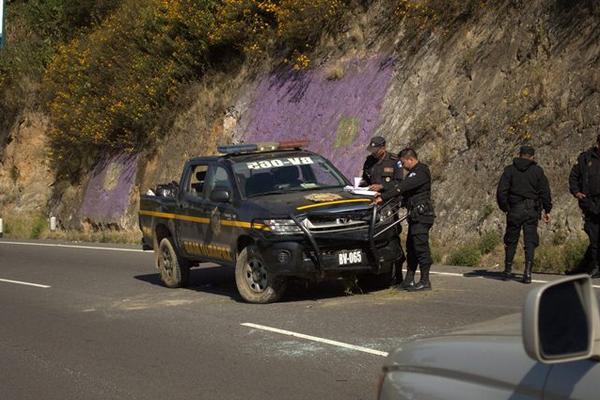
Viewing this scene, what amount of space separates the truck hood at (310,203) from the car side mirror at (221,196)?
282 mm

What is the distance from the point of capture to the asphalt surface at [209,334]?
7.27m

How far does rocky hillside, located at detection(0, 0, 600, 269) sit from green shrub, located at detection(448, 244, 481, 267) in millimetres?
26

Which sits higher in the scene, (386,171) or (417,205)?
(386,171)

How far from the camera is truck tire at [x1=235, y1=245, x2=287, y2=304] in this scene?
424 inches

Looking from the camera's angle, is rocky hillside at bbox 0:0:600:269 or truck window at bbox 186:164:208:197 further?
rocky hillside at bbox 0:0:600:269

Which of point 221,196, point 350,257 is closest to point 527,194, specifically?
point 350,257

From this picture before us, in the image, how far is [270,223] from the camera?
10586 mm

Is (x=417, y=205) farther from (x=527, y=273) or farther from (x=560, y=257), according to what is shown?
(x=560, y=257)

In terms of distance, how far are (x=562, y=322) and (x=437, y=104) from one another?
1569cm

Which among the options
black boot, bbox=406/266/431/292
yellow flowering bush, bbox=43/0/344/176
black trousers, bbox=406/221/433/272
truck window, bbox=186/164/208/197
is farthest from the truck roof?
yellow flowering bush, bbox=43/0/344/176

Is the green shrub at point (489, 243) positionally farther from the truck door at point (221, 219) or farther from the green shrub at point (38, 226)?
the green shrub at point (38, 226)

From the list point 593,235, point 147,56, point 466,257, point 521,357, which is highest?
point 147,56

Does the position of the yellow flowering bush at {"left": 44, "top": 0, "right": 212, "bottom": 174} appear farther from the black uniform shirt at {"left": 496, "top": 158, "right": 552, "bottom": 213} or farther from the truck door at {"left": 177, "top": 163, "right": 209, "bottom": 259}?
the black uniform shirt at {"left": 496, "top": 158, "right": 552, "bottom": 213}

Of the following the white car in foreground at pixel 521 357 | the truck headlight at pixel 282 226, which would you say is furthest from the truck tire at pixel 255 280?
the white car in foreground at pixel 521 357
